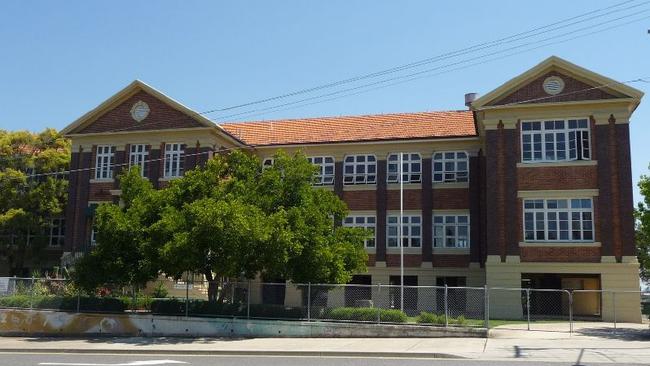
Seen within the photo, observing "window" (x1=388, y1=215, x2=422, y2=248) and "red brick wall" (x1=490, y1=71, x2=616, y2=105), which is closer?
"red brick wall" (x1=490, y1=71, x2=616, y2=105)

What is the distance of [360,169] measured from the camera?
120 feet

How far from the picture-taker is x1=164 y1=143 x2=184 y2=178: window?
36.0 metres

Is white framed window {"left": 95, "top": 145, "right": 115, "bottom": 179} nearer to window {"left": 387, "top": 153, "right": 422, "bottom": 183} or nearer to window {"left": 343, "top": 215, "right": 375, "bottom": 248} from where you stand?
→ window {"left": 343, "top": 215, "right": 375, "bottom": 248}

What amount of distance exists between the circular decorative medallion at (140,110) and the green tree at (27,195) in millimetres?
6664

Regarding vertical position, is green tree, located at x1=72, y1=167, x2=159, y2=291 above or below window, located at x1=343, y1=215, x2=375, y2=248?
below

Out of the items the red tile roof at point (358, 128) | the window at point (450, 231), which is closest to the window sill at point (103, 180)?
the red tile roof at point (358, 128)

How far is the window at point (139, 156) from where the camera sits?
36597 mm

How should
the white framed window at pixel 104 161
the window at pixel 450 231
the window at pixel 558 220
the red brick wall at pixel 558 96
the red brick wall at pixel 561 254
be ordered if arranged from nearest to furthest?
the red brick wall at pixel 561 254, the window at pixel 558 220, the red brick wall at pixel 558 96, the window at pixel 450 231, the white framed window at pixel 104 161

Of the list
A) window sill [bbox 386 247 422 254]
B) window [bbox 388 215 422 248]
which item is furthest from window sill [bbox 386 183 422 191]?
window sill [bbox 386 247 422 254]

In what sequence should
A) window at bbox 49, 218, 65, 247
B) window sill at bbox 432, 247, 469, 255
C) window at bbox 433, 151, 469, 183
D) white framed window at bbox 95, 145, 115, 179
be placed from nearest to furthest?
window sill at bbox 432, 247, 469, 255 → window at bbox 433, 151, 469, 183 → white framed window at bbox 95, 145, 115, 179 → window at bbox 49, 218, 65, 247

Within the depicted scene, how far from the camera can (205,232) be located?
71.1ft

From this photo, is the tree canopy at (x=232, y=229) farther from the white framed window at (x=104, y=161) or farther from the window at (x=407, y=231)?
the white framed window at (x=104, y=161)

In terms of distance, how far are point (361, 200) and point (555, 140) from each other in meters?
11.2

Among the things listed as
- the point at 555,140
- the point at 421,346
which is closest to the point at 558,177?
the point at 555,140
